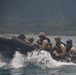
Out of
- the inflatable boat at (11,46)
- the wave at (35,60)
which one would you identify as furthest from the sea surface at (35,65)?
the inflatable boat at (11,46)

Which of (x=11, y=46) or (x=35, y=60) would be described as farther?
(x=35, y=60)

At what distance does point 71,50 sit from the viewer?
30312 millimetres

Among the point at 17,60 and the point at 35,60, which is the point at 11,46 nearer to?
the point at 17,60

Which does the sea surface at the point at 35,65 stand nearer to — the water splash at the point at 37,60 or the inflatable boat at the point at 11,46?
the water splash at the point at 37,60

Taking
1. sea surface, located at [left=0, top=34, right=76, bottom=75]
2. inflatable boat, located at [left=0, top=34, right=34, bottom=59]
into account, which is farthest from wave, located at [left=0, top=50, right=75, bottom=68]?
inflatable boat, located at [left=0, top=34, right=34, bottom=59]

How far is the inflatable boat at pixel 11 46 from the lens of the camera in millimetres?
27953

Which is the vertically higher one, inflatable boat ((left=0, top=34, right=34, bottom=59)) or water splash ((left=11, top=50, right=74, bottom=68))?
inflatable boat ((left=0, top=34, right=34, bottom=59))

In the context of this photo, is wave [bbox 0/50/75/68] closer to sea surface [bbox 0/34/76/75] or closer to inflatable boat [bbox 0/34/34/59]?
sea surface [bbox 0/34/76/75]

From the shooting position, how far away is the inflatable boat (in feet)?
91.7

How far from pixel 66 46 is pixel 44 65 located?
2.97 meters

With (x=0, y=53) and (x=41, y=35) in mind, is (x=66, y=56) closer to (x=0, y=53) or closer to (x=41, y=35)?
(x=41, y=35)

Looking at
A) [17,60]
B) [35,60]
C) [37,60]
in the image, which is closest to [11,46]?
[17,60]

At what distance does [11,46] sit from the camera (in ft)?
92.5

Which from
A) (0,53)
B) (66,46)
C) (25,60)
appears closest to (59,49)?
(66,46)
